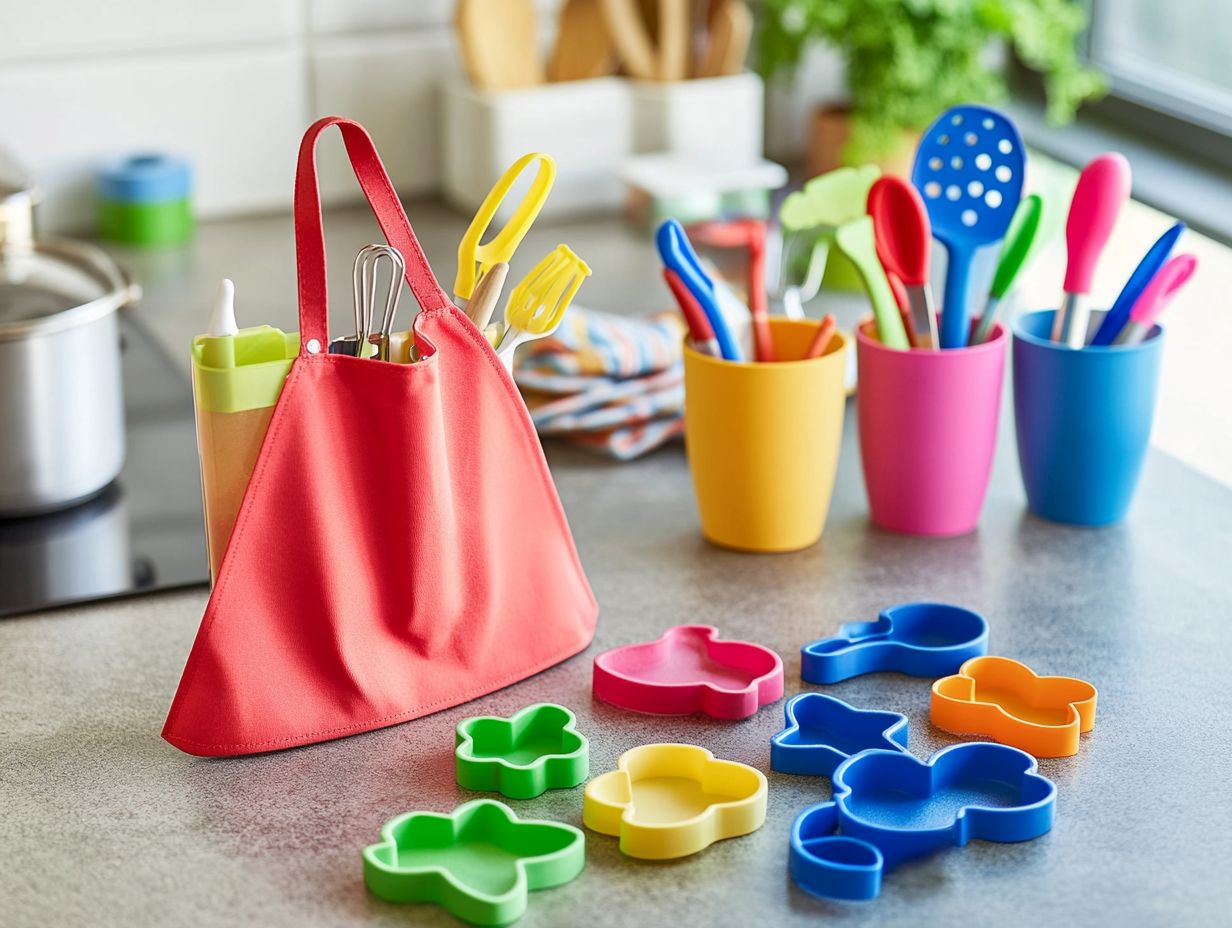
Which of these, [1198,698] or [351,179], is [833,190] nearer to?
[1198,698]

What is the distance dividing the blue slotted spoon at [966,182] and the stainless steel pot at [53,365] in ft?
1.54

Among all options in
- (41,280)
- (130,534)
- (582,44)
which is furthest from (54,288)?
(582,44)

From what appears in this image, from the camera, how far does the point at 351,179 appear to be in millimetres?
1602

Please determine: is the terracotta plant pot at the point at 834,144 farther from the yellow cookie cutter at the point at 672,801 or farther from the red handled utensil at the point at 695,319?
the yellow cookie cutter at the point at 672,801

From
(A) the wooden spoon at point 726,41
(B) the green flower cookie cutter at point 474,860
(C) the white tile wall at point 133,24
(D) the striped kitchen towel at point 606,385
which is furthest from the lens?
(A) the wooden spoon at point 726,41

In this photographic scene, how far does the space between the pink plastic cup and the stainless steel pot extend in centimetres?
44

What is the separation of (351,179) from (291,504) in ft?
3.05

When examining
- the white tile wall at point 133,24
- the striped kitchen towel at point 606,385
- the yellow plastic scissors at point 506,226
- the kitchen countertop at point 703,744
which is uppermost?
the white tile wall at point 133,24

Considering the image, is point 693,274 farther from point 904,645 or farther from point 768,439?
Result: point 904,645

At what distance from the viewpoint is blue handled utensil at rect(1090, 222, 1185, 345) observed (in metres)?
0.90

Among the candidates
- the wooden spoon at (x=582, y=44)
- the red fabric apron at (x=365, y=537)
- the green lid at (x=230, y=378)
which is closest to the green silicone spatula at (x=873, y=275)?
the red fabric apron at (x=365, y=537)

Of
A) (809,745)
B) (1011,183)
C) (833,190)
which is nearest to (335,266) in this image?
(833,190)

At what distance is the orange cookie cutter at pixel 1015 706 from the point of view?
745 millimetres

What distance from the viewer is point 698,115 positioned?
5.12 ft
